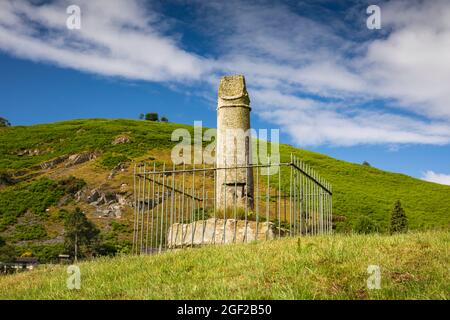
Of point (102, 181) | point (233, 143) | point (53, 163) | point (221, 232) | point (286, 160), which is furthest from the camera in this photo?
point (286, 160)

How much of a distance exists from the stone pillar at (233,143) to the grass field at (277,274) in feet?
10.9

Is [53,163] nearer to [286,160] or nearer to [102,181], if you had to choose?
[102,181]

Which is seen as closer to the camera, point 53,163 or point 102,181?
point 102,181

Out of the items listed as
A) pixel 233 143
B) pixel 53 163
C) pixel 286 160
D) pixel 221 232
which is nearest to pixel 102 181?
pixel 53 163

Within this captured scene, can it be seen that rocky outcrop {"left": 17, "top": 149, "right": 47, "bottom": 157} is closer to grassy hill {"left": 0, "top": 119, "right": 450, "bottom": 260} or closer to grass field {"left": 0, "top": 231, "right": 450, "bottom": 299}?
grassy hill {"left": 0, "top": 119, "right": 450, "bottom": 260}

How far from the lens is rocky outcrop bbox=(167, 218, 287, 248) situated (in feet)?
37.1

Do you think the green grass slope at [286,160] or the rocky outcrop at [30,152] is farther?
the rocky outcrop at [30,152]

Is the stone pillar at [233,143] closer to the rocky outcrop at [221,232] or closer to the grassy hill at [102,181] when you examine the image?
the rocky outcrop at [221,232]

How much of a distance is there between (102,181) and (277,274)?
46.9 metres

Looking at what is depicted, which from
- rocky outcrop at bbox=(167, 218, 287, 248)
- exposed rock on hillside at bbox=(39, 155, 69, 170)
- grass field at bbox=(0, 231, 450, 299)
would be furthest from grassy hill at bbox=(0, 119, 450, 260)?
grass field at bbox=(0, 231, 450, 299)

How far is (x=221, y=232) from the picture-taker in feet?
38.4

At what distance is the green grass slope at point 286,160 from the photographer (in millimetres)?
51531

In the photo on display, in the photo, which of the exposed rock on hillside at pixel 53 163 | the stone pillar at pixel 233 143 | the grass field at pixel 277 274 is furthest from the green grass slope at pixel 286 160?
the grass field at pixel 277 274
